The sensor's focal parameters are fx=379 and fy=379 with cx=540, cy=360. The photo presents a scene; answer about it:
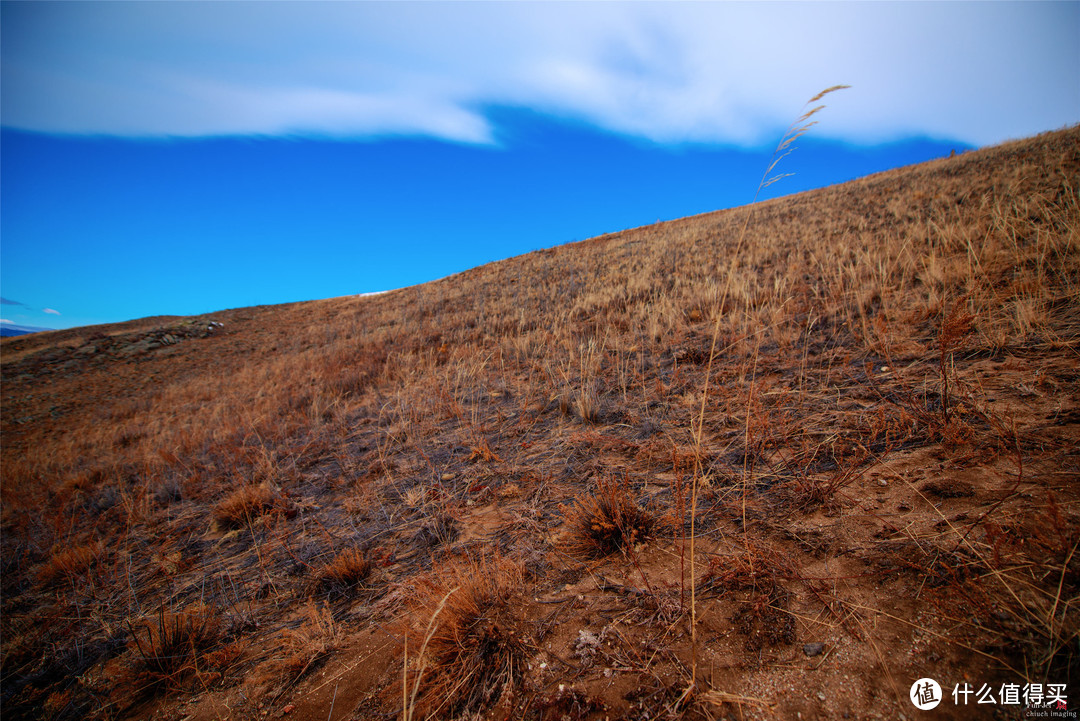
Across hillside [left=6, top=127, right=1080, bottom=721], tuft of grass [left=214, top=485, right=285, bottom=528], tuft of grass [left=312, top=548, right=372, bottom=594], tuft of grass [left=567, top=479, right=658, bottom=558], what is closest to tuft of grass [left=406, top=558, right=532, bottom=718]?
hillside [left=6, top=127, right=1080, bottom=721]

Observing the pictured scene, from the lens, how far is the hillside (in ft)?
3.87

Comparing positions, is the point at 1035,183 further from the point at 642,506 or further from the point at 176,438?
the point at 176,438

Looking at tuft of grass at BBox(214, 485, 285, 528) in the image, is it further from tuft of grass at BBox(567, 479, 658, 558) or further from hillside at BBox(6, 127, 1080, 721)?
tuft of grass at BBox(567, 479, 658, 558)

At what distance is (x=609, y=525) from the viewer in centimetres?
182

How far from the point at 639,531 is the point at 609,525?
0.17 m

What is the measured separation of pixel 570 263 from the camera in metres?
14.0

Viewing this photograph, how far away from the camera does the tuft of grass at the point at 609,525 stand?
1.83m

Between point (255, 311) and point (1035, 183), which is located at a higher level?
point (255, 311)

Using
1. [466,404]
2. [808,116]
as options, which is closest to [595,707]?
[808,116]

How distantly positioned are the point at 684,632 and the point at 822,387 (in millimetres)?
2280

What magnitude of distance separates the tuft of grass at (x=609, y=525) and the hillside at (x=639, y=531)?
0.01m

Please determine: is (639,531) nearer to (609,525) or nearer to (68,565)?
(609,525)

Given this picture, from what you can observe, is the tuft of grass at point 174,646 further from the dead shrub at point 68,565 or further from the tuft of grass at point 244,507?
the dead shrub at point 68,565

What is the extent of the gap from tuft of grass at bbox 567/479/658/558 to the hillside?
0.01 m
